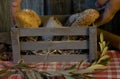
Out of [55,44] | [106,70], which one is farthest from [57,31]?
[106,70]

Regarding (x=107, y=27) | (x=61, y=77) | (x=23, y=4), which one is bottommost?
(x=61, y=77)

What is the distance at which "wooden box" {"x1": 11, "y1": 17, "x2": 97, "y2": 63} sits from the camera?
815mm

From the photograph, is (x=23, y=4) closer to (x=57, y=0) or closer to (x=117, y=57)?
(x=57, y=0)

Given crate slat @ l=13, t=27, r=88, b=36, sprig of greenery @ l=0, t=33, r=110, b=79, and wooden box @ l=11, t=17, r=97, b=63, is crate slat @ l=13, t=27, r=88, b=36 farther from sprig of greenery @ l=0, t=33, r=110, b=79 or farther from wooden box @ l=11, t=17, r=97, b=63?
sprig of greenery @ l=0, t=33, r=110, b=79

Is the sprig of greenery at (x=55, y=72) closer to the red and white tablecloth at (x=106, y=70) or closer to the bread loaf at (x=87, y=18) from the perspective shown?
the red and white tablecloth at (x=106, y=70)

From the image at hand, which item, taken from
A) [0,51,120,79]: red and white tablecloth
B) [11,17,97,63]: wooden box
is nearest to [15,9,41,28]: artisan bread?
[11,17,97,63]: wooden box

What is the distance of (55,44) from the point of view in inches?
32.9

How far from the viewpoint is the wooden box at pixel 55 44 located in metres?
0.82

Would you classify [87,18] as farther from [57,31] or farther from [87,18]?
[57,31]

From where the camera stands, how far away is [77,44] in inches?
32.9

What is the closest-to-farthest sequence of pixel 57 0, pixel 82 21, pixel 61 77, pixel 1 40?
pixel 61 77
pixel 82 21
pixel 1 40
pixel 57 0

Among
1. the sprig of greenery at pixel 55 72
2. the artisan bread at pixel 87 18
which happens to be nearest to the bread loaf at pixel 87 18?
the artisan bread at pixel 87 18

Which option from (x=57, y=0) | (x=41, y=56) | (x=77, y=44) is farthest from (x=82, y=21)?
(x=57, y=0)

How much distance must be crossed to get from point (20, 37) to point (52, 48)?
0.12m
